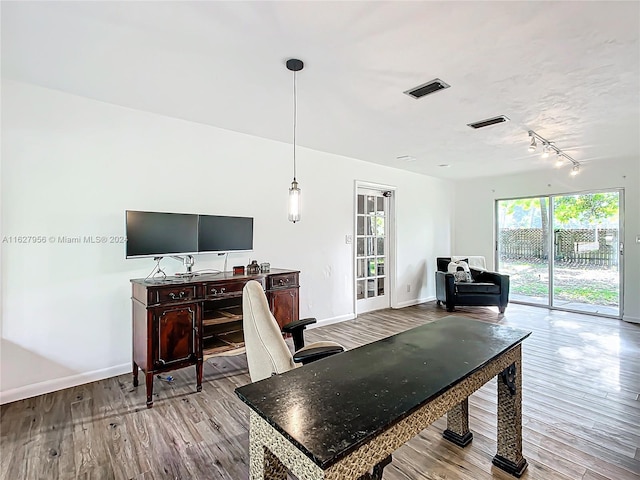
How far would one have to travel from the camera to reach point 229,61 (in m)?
2.30

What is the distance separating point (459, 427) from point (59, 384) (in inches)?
127

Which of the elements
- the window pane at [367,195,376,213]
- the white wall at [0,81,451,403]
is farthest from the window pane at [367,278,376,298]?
the white wall at [0,81,451,403]

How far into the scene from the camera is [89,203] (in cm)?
296

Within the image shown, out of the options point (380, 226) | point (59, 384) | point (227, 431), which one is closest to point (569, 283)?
point (380, 226)

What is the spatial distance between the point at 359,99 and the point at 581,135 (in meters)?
3.02

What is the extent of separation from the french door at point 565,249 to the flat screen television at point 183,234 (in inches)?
217

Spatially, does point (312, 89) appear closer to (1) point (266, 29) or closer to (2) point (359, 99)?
(2) point (359, 99)

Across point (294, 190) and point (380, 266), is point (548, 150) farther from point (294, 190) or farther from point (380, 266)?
point (294, 190)

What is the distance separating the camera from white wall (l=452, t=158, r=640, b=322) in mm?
5176

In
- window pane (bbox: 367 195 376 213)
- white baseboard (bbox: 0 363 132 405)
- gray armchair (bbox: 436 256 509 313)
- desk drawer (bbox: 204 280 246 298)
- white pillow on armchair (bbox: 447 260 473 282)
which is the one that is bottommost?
white baseboard (bbox: 0 363 132 405)

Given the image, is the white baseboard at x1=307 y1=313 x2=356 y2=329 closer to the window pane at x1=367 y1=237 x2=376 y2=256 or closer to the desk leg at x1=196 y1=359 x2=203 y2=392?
the window pane at x1=367 y1=237 x2=376 y2=256

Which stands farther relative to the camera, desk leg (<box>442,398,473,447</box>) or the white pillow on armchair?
the white pillow on armchair

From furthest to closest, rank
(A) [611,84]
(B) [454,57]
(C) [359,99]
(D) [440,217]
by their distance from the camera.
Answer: (D) [440,217] → (C) [359,99] → (A) [611,84] → (B) [454,57]

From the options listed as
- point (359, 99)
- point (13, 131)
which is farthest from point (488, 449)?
point (13, 131)
